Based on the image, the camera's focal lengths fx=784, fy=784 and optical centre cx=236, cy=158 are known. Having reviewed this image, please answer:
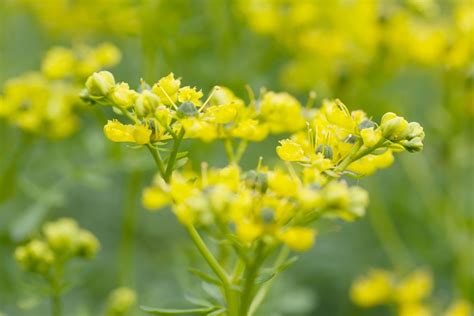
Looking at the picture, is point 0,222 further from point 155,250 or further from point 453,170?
point 453,170

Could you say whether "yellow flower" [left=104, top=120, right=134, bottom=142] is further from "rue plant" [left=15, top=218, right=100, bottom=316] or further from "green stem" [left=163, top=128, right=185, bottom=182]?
"rue plant" [left=15, top=218, right=100, bottom=316]

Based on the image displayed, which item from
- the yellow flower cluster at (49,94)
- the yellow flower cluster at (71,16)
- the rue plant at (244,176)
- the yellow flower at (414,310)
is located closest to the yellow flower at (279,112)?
the rue plant at (244,176)

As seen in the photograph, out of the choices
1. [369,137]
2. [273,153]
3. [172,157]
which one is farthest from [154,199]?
[273,153]

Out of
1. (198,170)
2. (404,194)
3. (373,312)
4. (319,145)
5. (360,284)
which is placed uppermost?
(319,145)

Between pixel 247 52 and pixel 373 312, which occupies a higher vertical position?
pixel 247 52

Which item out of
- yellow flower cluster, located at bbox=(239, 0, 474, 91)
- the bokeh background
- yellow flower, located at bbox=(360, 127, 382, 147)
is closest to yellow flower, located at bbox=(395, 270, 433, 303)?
the bokeh background

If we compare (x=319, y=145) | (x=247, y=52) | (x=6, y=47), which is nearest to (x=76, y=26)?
(x=6, y=47)

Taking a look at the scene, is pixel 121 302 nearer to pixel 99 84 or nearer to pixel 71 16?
pixel 99 84
